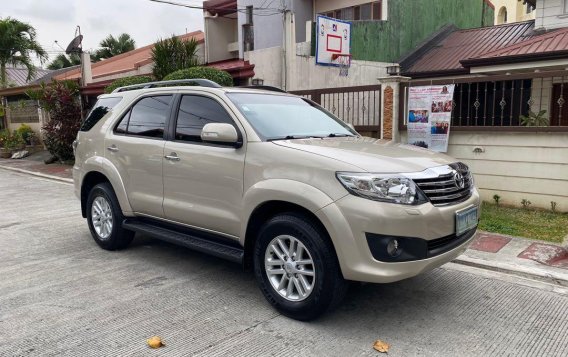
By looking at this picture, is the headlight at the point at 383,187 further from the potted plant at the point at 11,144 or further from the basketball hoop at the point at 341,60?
the potted plant at the point at 11,144

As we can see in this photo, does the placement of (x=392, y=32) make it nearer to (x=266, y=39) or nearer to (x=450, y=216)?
(x=266, y=39)

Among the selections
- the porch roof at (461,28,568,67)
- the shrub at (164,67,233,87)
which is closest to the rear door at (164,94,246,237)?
the shrub at (164,67,233,87)

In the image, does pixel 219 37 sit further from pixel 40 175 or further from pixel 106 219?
pixel 106 219

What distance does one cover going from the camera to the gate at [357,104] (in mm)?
8922

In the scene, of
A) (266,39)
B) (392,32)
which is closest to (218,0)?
(266,39)

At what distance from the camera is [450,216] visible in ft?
11.2

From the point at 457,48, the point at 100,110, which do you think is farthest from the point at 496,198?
the point at 457,48

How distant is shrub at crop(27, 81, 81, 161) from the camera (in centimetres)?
1520

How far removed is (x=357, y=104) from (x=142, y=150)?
18.1 ft

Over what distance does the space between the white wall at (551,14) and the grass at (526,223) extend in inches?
314

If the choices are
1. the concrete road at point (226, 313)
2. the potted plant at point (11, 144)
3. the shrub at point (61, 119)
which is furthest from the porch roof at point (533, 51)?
the potted plant at point (11, 144)

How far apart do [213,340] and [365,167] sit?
1.64 meters

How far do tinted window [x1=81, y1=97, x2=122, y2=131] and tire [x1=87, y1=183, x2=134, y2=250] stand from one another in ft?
2.64

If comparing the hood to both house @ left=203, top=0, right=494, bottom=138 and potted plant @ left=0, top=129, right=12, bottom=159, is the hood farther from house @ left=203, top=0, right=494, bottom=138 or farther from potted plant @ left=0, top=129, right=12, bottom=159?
potted plant @ left=0, top=129, right=12, bottom=159
